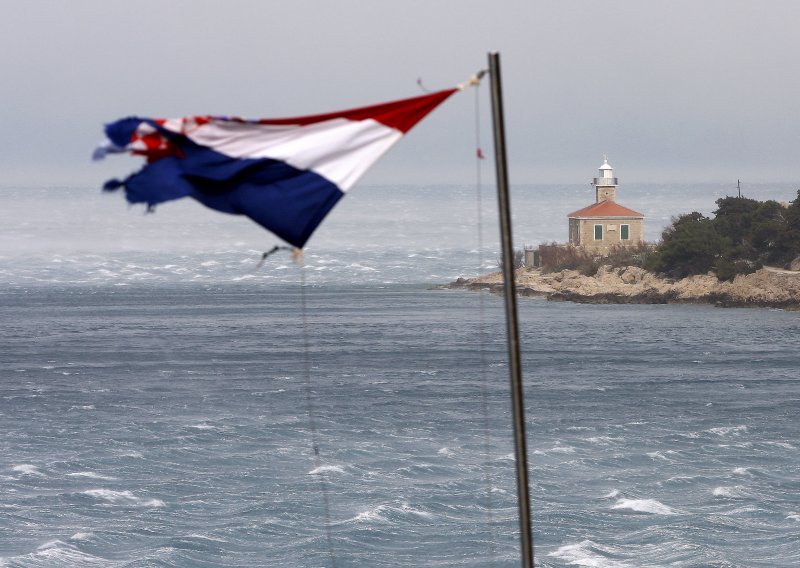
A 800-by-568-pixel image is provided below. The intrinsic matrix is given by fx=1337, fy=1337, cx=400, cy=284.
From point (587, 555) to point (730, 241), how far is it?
277 feet

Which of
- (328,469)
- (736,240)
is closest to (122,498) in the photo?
(328,469)

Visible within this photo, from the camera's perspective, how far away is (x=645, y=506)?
114 feet

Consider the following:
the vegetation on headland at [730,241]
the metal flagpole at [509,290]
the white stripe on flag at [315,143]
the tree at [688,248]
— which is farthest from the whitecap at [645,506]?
the tree at [688,248]

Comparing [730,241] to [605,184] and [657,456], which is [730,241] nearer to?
[605,184]

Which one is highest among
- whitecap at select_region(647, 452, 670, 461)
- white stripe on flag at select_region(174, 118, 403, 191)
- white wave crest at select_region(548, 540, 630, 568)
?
white stripe on flag at select_region(174, 118, 403, 191)

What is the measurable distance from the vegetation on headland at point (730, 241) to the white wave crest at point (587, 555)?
7901 centimetres

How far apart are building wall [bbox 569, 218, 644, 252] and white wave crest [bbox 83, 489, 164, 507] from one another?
9467 centimetres

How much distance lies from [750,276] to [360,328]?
3360cm

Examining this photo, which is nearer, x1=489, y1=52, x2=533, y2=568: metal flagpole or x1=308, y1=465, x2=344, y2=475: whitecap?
x1=489, y1=52, x2=533, y2=568: metal flagpole

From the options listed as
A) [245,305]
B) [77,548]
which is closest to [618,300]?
[245,305]

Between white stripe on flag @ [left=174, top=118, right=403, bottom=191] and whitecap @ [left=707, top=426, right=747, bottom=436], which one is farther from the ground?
white stripe on flag @ [left=174, top=118, right=403, bottom=191]

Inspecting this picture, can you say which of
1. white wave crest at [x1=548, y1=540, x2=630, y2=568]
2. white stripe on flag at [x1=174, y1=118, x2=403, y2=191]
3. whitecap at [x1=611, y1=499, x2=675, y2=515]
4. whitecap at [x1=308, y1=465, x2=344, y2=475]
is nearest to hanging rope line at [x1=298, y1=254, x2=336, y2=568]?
whitecap at [x1=308, y1=465, x2=344, y2=475]

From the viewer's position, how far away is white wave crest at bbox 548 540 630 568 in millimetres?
28798

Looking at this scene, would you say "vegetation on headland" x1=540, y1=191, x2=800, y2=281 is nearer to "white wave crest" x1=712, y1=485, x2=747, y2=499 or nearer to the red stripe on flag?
"white wave crest" x1=712, y1=485, x2=747, y2=499
